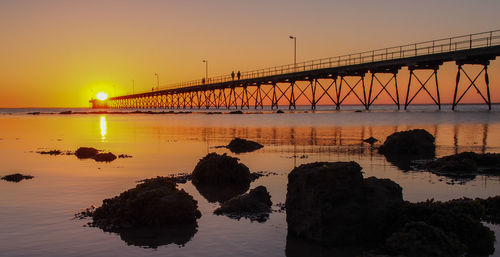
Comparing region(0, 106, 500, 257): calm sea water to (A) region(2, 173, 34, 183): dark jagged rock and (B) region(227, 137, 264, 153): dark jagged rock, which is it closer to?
(A) region(2, 173, 34, 183): dark jagged rock

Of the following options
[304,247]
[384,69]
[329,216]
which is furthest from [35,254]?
[384,69]

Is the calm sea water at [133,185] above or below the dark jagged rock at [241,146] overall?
below

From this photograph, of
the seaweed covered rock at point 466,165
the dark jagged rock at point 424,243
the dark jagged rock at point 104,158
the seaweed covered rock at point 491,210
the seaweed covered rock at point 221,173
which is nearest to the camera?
the dark jagged rock at point 424,243

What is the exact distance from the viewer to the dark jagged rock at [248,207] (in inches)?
295

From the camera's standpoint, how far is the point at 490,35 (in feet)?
137

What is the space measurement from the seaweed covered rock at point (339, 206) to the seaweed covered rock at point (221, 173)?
13.3 ft

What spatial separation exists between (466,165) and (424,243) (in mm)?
7139

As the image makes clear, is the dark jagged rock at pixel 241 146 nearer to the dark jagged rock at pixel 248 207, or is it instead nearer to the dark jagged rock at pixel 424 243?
the dark jagged rock at pixel 248 207

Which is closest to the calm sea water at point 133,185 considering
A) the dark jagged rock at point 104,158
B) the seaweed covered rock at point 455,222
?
the seaweed covered rock at point 455,222

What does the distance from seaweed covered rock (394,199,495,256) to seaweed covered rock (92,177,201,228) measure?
3172 mm

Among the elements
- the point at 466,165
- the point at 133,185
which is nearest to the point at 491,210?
the point at 466,165

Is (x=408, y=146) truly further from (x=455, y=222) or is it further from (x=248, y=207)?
(x=455, y=222)

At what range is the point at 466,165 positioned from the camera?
1152 cm

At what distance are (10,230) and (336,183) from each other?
184 inches
